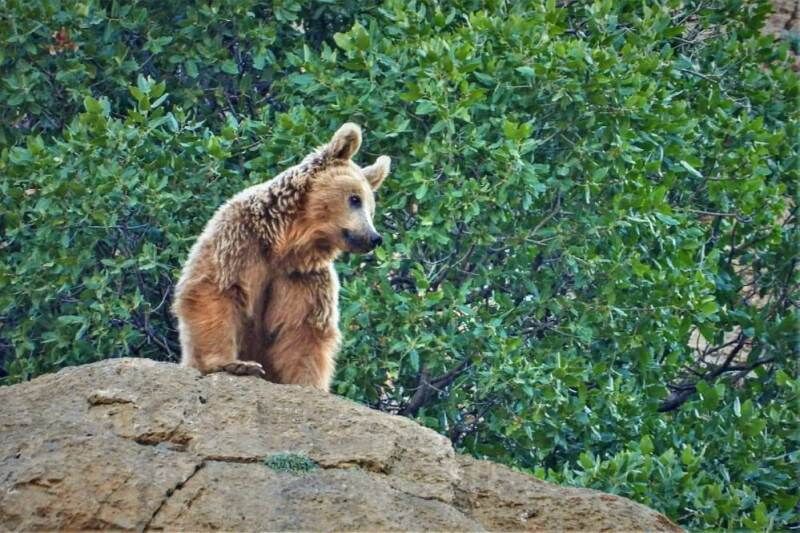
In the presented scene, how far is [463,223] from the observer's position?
1027 centimetres

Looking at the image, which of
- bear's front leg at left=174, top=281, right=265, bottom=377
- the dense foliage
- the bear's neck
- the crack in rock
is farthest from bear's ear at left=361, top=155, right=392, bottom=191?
the crack in rock

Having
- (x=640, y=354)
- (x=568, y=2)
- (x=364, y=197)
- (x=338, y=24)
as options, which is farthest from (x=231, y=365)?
(x=568, y=2)

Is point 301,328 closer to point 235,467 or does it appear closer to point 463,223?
point 235,467

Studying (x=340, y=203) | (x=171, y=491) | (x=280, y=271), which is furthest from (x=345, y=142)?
(x=171, y=491)

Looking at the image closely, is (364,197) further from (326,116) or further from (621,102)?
(621,102)

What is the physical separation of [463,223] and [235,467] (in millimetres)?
4073

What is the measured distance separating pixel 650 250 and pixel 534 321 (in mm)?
1087

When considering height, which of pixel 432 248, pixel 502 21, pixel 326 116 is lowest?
pixel 432 248

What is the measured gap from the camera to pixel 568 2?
1243 centimetres

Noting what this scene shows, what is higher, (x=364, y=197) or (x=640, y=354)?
(x=364, y=197)

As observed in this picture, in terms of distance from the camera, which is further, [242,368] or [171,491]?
[242,368]

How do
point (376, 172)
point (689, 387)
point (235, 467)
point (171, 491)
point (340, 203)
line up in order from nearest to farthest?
1. point (171, 491)
2. point (235, 467)
3. point (340, 203)
4. point (376, 172)
5. point (689, 387)

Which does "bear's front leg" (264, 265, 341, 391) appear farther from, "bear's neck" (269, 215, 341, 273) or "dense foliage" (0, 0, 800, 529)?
"dense foliage" (0, 0, 800, 529)

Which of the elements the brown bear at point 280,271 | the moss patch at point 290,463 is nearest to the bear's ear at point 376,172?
the brown bear at point 280,271
